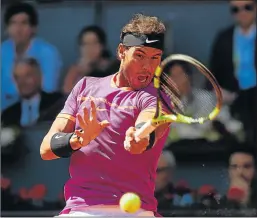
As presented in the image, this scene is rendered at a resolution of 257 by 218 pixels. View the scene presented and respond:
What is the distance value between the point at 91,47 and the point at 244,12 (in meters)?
1.26

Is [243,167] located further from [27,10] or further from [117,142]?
[117,142]

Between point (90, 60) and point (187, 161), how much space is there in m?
1.14

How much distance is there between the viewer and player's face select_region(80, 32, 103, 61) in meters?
6.75

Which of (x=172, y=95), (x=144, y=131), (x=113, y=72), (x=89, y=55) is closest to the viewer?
(x=144, y=131)

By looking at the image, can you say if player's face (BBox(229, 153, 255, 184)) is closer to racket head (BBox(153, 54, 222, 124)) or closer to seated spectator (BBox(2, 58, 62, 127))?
seated spectator (BBox(2, 58, 62, 127))

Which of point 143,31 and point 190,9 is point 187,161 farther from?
point 143,31

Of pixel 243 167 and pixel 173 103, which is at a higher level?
pixel 173 103

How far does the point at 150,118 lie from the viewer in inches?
130

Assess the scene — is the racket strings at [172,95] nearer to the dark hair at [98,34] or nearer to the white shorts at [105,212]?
the white shorts at [105,212]

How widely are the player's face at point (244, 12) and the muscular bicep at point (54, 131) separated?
334cm

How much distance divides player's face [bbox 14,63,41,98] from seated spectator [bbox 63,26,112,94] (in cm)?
28

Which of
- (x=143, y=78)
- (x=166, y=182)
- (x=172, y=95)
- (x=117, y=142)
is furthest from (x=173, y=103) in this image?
(x=166, y=182)

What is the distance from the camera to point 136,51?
3.43m

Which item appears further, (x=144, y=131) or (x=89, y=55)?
(x=89, y=55)
